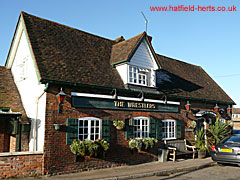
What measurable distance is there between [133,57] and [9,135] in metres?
7.50

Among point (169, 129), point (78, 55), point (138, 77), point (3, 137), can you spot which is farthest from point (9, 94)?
point (169, 129)

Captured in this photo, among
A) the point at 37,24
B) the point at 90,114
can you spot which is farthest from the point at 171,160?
the point at 37,24

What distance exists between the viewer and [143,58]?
44.4ft

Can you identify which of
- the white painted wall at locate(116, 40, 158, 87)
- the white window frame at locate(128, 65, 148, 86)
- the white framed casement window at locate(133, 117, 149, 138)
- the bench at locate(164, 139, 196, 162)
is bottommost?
the bench at locate(164, 139, 196, 162)

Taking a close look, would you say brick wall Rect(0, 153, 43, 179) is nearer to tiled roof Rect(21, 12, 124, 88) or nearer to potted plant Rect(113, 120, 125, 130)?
tiled roof Rect(21, 12, 124, 88)

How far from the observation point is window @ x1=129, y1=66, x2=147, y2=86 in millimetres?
12922

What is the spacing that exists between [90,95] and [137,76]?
3.52 meters

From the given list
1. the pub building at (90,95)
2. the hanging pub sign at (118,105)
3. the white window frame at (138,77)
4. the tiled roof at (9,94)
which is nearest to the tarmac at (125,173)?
the pub building at (90,95)

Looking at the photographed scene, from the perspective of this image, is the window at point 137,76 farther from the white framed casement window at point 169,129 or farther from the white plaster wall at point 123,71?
the white framed casement window at point 169,129

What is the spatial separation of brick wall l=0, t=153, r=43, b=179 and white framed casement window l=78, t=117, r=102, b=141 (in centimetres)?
201

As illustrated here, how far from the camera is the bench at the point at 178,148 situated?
1322 cm

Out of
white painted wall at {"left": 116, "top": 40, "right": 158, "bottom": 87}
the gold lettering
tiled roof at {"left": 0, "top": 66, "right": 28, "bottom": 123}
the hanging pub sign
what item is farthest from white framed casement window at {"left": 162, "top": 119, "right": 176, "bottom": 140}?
tiled roof at {"left": 0, "top": 66, "right": 28, "bottom": 123}

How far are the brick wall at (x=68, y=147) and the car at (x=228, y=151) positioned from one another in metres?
3.52

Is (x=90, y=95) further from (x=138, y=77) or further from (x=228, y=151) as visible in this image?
(x=228, y=151)
